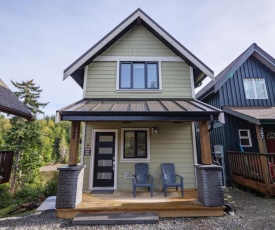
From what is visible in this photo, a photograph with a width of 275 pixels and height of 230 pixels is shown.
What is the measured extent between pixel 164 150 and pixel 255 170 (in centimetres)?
380

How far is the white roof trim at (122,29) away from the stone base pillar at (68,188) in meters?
3.81

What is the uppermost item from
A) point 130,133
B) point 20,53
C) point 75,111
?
point 20,53

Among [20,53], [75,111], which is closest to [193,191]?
[75,111]

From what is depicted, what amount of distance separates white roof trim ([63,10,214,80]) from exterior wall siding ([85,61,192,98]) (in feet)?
1.69

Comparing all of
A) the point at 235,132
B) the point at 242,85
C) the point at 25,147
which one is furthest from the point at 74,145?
the point at 25,147

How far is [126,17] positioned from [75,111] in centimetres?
494

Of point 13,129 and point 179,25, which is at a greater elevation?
point 179,25

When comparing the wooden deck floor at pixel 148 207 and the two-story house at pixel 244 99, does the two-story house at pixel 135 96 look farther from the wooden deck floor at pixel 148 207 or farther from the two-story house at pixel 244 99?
the two-story house at pixel 244 99

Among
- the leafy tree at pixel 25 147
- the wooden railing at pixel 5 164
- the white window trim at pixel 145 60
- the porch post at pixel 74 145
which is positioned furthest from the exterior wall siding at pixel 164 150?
the leafy tree at pixel 25 147

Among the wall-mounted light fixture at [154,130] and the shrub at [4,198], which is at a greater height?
the wall-mounted light fixture at [154,130]

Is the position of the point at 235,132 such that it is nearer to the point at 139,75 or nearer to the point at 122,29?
the point at 139,75

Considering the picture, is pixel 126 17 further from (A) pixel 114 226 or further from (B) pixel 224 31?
(A) pixel 114 226

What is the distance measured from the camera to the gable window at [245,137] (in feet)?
27.2

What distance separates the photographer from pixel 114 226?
3752 millimetres
